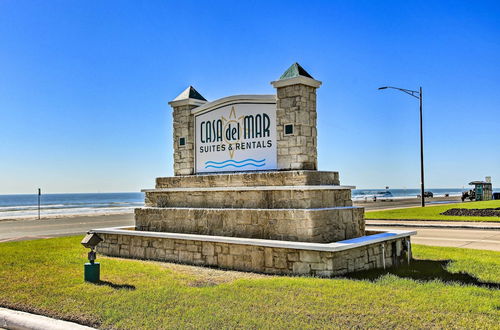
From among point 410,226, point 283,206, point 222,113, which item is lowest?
point 410,226

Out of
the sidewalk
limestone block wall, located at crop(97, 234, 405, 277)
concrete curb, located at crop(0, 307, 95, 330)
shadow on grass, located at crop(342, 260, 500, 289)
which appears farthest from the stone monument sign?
the sidewalk

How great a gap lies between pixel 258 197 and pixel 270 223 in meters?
0.74

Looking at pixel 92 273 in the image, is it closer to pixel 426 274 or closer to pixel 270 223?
pixel 270 223

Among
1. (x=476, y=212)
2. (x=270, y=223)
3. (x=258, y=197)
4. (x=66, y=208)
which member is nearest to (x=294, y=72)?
(x=258, y=197)

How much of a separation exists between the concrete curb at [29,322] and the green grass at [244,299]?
0.57ft

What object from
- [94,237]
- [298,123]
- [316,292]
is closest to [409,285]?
[316,292]

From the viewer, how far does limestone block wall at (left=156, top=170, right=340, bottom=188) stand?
9.13 m

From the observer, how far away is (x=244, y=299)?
6207 millimetres

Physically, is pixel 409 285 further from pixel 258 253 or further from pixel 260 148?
pixel 260 148

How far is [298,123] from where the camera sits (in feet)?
30.9

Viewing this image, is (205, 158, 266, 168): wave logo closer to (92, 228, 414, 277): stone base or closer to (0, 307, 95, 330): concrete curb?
(92, 228, 414, 277): stone base

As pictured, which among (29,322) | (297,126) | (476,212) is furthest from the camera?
(476,212)

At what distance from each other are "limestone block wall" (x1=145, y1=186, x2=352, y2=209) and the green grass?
5.62 ft

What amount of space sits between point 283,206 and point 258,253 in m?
1.18
